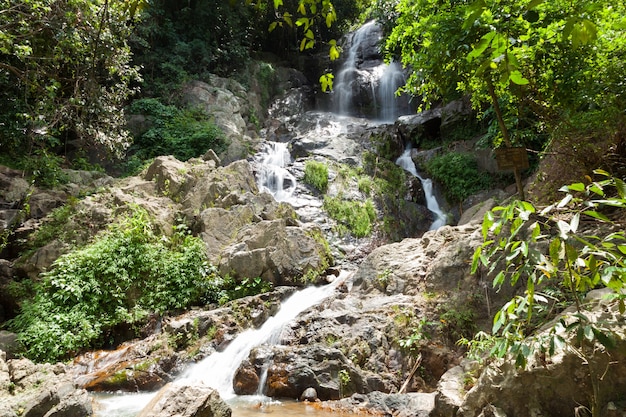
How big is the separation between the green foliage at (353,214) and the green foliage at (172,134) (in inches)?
192

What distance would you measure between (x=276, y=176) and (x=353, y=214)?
10.5ft

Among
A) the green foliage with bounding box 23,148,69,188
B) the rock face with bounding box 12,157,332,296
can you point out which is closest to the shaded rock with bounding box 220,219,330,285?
the rock face with bounding box 12,157,332,296

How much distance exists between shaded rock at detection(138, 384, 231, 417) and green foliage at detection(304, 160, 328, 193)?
31.7 feet

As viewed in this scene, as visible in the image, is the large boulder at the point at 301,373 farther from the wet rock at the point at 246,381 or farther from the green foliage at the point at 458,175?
the green foliage at the point at 458,175

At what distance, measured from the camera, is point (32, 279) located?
297 inches

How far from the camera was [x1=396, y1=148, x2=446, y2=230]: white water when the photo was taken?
488 inches

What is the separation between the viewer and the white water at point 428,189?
12387 millimetres

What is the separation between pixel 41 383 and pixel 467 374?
4.92m

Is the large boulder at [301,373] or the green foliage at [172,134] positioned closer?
the large boulder at [301,373]

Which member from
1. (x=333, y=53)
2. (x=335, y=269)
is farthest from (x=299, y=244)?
(x=333, y=53)

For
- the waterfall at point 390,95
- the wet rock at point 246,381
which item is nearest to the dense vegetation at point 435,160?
the wet rock at point 246,381

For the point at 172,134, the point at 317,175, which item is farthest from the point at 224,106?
the point at 317,175

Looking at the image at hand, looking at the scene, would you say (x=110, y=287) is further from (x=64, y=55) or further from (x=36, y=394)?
(x=64, y=55)

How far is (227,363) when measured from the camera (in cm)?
623
